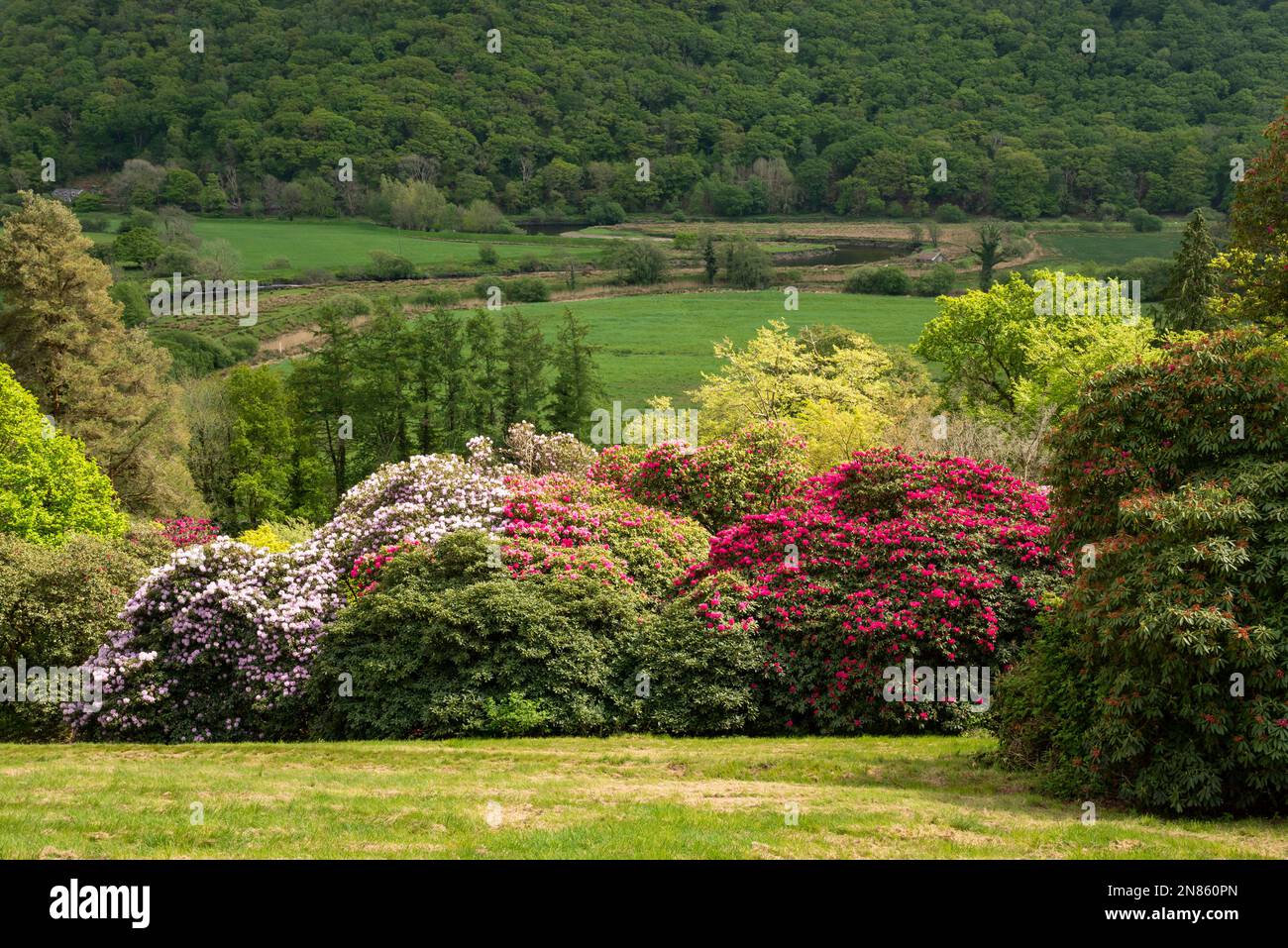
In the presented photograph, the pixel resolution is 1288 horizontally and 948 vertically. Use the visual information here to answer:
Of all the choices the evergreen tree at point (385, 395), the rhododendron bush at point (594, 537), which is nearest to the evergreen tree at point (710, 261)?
the evergreen tree at point (385, 395)

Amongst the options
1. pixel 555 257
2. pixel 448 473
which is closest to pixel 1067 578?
pixel 448 473

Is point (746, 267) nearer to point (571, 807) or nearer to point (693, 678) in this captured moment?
point (693, 678)

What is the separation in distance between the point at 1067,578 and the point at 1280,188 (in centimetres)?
778

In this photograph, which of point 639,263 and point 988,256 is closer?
point 988,256

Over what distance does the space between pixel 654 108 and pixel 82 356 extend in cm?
16079

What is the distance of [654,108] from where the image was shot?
7589 inches

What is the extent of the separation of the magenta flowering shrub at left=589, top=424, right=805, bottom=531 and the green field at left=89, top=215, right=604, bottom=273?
102 meters

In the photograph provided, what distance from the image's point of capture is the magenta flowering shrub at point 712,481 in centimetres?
2738

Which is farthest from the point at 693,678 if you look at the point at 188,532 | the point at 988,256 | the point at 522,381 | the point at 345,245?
the point at 345,245

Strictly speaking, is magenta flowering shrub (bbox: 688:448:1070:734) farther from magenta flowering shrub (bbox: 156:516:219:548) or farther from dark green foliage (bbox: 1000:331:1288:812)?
magenta flowering shrub (bbox: 156:516:219:548)

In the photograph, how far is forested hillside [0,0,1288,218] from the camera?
156m

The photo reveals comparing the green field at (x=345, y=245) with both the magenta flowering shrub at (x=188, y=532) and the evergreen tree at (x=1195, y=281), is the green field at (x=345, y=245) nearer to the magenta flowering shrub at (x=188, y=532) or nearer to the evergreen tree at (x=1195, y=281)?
the evergreen tree at (x=1195, y=281)

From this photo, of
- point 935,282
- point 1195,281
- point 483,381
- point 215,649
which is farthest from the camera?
point 935,282

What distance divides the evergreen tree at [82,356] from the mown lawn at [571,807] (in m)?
27.6
